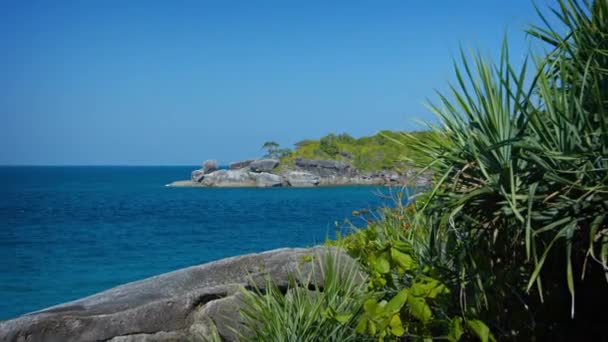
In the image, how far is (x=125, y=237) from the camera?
36750mm

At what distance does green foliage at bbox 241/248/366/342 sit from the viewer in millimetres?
4516

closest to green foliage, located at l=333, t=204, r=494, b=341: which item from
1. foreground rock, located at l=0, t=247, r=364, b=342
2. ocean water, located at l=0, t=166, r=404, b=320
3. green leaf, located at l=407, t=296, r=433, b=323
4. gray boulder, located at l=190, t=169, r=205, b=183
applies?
green leaf, located at l=407, t=296, r=433, b=323

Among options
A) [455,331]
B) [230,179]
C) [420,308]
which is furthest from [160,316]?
[230,179]

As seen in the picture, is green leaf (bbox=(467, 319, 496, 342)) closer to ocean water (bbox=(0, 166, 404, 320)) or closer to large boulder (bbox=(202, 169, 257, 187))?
ocean water (bbox=(0, 166, 404, 320))

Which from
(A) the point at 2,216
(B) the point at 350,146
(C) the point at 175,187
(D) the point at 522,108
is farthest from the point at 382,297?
(C) the point at 175,187

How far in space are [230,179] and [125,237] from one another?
5601cm

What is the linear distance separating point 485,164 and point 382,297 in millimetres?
1590

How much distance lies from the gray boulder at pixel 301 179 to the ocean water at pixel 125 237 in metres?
20.9

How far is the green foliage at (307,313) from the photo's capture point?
4516 mm

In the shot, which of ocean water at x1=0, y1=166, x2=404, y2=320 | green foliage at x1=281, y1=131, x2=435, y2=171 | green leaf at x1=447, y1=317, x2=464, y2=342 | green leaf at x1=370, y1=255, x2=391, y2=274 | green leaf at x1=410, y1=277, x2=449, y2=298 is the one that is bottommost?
ocean water at x1=0, y1=166, x2=404, y2=320

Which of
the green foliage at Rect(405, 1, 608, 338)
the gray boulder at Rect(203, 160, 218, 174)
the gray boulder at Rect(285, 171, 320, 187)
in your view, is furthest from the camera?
the gray boulder at Rect(203, 160, 218, 174)

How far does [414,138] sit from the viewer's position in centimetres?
420

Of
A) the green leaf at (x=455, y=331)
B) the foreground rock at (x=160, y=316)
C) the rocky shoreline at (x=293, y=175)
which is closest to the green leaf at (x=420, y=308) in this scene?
the green leaf at (x=455, y=331)

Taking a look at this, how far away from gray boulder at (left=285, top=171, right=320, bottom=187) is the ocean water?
20.9 metres
